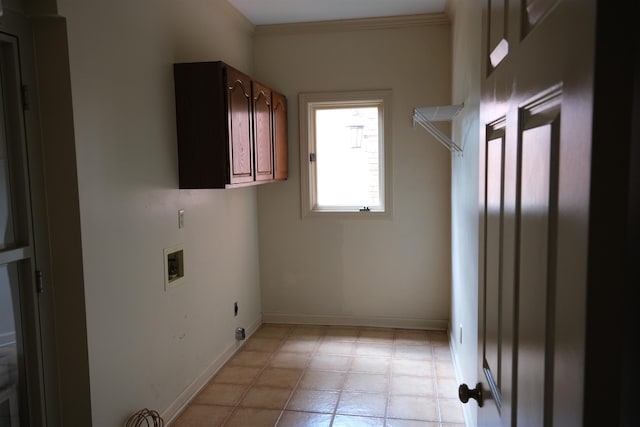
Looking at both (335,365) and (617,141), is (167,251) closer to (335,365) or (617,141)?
(335,365)

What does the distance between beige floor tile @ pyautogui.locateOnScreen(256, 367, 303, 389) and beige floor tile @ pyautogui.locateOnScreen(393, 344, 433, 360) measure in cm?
81

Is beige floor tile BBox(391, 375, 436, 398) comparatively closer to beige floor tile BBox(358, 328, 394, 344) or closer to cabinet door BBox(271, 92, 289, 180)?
A: beige floor tile BBox(358, 328, 394, 344)

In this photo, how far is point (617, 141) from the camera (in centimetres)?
49

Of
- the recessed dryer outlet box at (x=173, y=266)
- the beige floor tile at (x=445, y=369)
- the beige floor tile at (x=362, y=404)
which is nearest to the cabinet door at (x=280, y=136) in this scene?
the recessed dryer outlet box at (x=173, y=266)

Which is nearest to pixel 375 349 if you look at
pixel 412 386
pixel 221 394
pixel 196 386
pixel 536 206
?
pixel 412 386

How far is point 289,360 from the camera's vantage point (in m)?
3.75

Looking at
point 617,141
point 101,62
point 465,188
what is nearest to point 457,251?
point 465,188

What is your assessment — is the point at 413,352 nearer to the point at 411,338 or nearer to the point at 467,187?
the point at 411,338

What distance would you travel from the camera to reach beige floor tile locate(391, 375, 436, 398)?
125 inches

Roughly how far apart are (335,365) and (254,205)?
1606mm

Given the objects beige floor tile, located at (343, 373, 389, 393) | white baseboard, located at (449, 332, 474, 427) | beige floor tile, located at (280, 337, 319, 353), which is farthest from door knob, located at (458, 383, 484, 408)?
beige floor tile, located at (280, 337, 319, 353)

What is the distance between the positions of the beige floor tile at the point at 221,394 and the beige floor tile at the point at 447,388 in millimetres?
1280

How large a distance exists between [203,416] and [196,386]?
1.01 ft

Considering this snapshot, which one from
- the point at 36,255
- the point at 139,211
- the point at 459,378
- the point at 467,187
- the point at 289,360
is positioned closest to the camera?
Result: the point at 36,255
